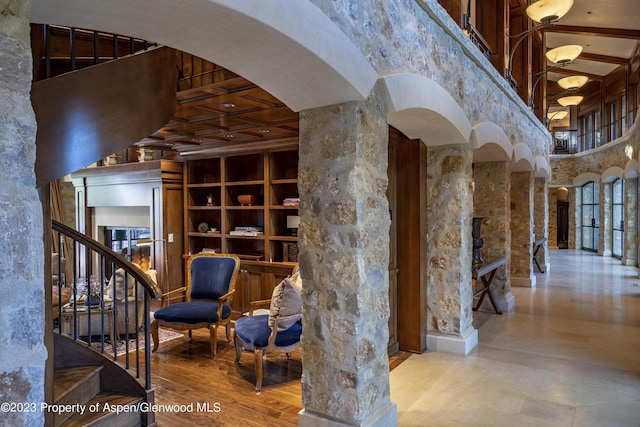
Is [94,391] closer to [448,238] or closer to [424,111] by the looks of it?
[424,111]

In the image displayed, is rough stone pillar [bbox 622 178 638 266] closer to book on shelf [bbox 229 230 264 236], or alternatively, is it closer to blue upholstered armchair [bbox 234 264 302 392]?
book on shelf [bbox 229 230 264 236]

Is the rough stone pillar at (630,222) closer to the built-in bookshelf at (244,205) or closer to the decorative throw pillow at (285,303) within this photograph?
the built-in bookshelf at (244,205)

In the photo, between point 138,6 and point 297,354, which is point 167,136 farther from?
point 138,6

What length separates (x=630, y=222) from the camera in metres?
10.7

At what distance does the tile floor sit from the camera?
302 centimetres

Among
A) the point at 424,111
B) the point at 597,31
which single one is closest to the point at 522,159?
the point at 424,111

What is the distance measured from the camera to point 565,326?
5.27 meters

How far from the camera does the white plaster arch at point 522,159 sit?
6312mm

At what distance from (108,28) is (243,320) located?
288 centimetres

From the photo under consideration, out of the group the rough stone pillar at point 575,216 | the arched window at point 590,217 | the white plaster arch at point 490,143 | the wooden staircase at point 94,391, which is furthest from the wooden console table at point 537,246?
the wooden staircase at point 94,391

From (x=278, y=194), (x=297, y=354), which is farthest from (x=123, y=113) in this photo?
(x=278, y=194)

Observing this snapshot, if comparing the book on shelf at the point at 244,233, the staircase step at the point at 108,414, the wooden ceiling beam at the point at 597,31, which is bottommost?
the staircase step at the point at 108,414

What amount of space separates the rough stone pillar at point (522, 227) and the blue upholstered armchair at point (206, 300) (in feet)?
17.7

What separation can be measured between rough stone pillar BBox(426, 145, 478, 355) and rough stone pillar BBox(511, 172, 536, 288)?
12.6 ft
